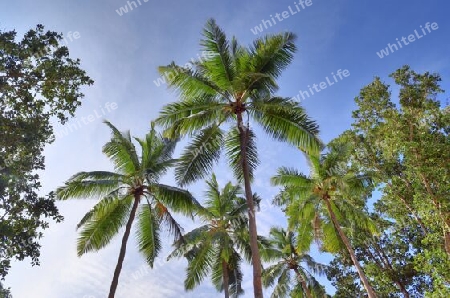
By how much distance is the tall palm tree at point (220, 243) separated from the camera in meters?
19.8

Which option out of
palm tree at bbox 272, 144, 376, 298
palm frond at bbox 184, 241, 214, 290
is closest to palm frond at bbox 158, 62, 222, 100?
palm tree at bbox 272, 144, 376, 298

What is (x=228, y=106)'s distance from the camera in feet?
42.9

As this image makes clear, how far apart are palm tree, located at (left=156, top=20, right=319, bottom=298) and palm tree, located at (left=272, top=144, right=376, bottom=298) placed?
238 inches

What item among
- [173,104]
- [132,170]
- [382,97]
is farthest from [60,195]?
[382,97]

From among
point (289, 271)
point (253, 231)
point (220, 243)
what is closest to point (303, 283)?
point (289, 271)

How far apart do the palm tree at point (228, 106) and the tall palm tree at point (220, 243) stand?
705 cm

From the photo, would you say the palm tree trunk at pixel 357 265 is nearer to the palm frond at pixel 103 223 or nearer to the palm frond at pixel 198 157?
the palm frond at pixel 198 157

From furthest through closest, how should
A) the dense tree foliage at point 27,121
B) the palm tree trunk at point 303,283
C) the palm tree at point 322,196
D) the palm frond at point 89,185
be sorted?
the palm tree trunk at point 303,283 → the palm tree at point 322,196 → the palm frond at point 89,185 → the dense tree foliage at point 27,121

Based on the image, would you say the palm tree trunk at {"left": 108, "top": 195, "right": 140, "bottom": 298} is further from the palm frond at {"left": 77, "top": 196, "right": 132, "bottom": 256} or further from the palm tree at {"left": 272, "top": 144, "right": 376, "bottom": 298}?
the palm tree at {"left": 272, "top": 144, "right": 376, "bottom": 298}

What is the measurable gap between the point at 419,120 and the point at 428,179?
12.2 ft

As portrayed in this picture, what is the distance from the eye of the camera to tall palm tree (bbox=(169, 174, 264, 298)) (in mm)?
19844

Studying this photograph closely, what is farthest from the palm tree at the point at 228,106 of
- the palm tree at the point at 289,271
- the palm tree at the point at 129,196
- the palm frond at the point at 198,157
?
the palm tree at the point at 289,271

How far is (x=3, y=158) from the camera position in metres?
9.55

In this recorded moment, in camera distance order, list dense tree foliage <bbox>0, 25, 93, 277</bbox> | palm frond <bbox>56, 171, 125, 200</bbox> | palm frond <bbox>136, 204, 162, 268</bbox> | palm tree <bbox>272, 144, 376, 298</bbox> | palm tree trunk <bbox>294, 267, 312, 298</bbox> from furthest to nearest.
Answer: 1. palm tree trunk <bbox>294, 267, 312, 298</bbox>
2. palm tree <bbox>272, 144, 376, 298</bbox>
3. palm frond <bbox>136, 204, 162, 268</bbox>
4. palm frond <bbox>56, 171, 125, 200</bbox>
5. dense tree foliage <bbox>0, 25, 93, 277</bbox>
